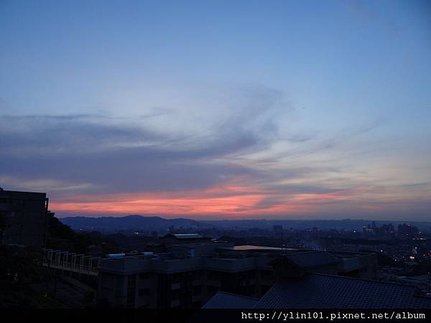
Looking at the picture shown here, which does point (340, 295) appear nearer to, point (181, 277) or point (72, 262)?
point (181, 277)

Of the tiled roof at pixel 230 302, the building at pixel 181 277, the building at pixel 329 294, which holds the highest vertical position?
the building at pixel 329 294

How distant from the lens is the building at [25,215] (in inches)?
1513

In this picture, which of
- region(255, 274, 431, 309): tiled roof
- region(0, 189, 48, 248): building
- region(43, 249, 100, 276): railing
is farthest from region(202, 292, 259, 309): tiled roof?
region(0, 189, 48, 248): building

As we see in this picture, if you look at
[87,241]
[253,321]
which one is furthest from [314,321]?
[87,241]

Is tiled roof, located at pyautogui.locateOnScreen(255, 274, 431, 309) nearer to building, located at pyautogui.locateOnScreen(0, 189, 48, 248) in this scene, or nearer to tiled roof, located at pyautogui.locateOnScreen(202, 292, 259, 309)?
tiled roof, located at pyautogui.locateOnScreen(202, 292, 259, 309)

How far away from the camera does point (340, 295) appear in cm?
1076

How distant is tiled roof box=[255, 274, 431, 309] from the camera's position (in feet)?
32.4

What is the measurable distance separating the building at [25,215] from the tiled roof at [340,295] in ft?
112

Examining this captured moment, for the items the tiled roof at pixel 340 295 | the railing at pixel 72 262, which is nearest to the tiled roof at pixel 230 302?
the tiled roof at pixel 340 295

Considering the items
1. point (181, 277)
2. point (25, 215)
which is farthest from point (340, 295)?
point (25, 215)

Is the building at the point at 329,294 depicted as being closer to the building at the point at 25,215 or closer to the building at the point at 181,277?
the building at the point at 181,277

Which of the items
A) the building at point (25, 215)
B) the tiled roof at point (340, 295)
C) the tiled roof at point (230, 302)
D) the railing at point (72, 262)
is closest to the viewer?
the tiled roof at point (340, 295)

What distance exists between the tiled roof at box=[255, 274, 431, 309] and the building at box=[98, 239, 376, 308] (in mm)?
13335

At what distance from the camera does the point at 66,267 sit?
32.8m
